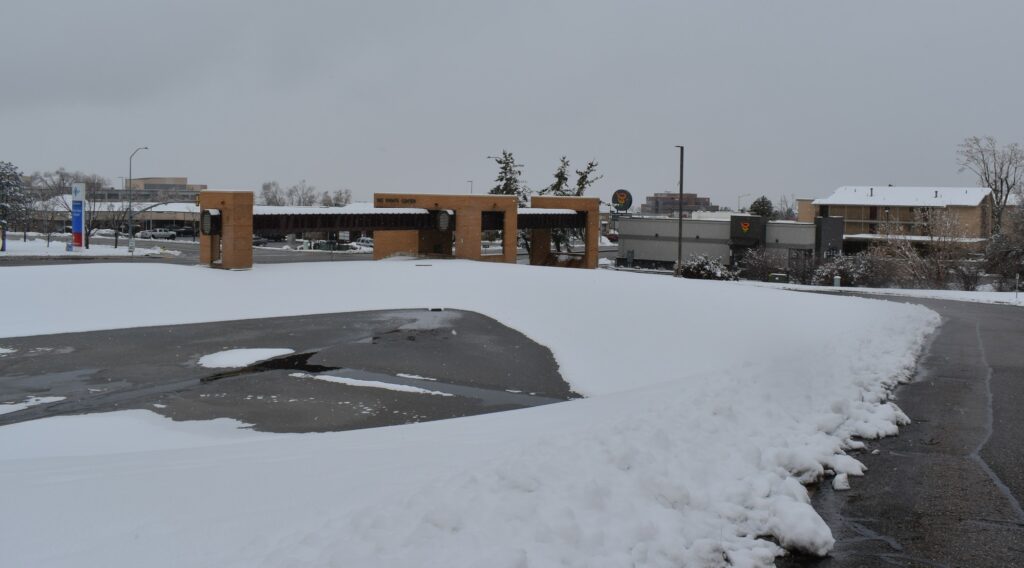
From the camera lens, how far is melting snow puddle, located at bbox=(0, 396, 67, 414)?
571 inches

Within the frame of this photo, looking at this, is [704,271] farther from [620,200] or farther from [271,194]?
[271,194]

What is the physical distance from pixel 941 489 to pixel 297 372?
44.5 ft

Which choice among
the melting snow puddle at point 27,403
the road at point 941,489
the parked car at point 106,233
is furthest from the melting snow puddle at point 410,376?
the parked car at point 106,233

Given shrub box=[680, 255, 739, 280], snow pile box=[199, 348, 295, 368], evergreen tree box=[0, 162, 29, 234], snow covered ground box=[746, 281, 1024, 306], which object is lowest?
snow pile box=[199, 348, 295, 368]

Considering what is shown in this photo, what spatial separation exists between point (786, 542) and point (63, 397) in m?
14.0

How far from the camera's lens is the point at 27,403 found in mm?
15016

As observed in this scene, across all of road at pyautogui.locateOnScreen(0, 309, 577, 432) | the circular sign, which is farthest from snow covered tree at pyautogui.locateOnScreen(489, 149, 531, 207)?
road at pyautogui.locateOnScreen(0, 309, 577, 432)

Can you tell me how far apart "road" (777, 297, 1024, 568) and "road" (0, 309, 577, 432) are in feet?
23.5

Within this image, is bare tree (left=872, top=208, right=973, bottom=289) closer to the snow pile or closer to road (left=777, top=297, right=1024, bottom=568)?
road (left=777, top=297, right=1024, bottom=568)

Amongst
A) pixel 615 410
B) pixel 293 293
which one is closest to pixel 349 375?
pixel 615 410

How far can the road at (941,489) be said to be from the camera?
6.81 metres

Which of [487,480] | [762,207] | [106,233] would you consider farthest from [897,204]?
[106,233]

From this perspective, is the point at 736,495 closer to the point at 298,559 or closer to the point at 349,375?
the point at 298,559

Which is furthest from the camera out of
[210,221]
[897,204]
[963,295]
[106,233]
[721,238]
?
[106,233]
